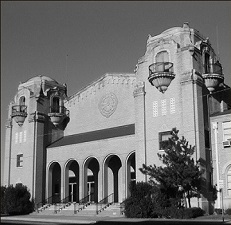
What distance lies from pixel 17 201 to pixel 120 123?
14604 mm

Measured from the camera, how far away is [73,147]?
44688 mm

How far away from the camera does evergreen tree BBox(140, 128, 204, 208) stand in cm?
2942

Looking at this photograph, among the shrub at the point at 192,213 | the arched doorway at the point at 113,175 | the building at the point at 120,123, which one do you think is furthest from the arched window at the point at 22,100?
the shrub at the point at 192,213

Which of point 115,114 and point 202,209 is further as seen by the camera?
point 115,114

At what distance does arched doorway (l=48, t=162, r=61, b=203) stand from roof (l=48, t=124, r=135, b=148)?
302 centimetres

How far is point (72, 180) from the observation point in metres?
48.9

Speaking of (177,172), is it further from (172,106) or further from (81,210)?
(81,210)

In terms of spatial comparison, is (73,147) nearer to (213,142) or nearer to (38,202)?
(38,202)

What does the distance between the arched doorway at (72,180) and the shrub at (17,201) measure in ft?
15.5

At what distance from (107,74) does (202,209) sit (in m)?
20.9

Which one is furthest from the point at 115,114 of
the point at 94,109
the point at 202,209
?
the point at 202,209

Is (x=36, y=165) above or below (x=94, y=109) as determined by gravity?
below

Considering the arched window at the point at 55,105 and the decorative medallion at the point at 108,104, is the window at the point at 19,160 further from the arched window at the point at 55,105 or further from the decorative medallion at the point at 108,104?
the decorative medallion at the point at 108,104

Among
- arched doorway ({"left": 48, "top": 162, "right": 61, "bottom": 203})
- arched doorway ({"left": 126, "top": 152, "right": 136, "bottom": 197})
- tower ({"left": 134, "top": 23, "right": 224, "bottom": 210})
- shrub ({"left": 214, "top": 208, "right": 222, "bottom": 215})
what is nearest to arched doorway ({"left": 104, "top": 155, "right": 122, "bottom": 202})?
arched doorway ({"left": 126, "top": 152, "right": 136, "bottom": 197})
